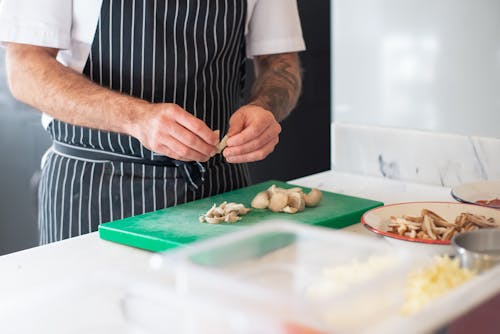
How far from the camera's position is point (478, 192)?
1.63m

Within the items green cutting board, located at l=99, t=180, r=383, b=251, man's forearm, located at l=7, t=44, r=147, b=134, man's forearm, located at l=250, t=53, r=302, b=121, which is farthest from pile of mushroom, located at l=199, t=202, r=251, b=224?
man's forearm, located at l=250, t=53, r=302, b=121

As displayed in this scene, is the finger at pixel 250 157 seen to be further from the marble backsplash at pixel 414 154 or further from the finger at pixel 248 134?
the marble backsplash at pixel 414 154

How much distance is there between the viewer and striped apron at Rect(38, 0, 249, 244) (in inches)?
67.0

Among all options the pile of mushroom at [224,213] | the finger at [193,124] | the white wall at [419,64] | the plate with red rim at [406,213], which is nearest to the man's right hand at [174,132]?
the finger at [193,124]

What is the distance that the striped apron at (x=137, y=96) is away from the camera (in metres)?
1.70

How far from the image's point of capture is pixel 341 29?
304 centimetres

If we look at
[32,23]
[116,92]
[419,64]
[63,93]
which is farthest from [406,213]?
[419,64]

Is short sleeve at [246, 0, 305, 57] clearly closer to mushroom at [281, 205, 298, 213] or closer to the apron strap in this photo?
the apron strap

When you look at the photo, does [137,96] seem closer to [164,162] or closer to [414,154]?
[164,162]

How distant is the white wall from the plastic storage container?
77.6 inches

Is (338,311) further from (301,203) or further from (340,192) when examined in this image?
(340,192)

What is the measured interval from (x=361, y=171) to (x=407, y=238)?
74 cm

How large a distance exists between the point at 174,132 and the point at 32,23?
426 millimetres

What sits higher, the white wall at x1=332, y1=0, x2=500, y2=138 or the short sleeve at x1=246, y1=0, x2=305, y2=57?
the short sleeve at x1=246, y1=0, x2=305, y2=57
